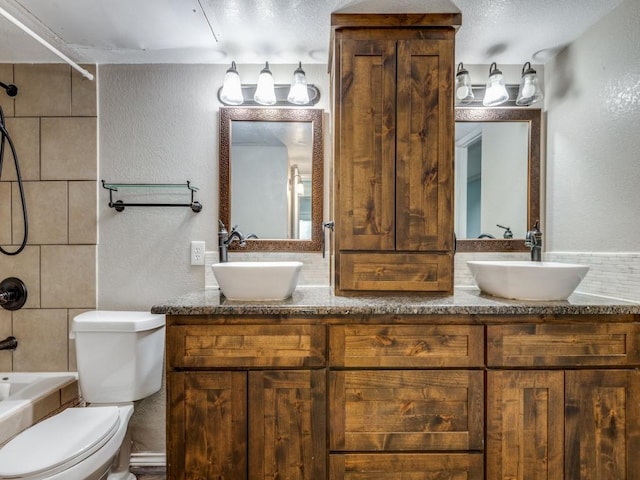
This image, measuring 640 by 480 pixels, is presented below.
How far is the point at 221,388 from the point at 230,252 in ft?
2.60

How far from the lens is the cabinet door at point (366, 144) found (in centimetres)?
154

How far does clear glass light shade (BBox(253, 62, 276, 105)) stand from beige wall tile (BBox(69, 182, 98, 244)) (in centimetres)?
103

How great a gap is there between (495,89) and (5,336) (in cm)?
296

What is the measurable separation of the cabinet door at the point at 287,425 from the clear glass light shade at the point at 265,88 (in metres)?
1.35

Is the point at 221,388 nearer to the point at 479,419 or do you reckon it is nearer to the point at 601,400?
the point at 479,419

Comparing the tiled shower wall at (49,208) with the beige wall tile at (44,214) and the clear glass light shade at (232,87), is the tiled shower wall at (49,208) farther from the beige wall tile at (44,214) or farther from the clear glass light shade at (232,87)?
the clear glass light shade at (232,87)

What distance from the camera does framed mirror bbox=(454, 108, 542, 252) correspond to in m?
1.91

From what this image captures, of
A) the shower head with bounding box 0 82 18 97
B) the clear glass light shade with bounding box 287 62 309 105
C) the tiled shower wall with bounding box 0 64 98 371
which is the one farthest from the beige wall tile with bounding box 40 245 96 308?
the clear glass light shade with bounding box 287 62 309 105

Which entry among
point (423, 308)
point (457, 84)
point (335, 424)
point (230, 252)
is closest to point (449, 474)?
point (335, 424)

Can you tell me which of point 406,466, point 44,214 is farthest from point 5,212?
point 406,466

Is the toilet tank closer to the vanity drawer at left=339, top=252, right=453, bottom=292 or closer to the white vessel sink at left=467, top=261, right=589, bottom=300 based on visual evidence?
the vanity drawer at left=339, top=252, right=453, bottom=292

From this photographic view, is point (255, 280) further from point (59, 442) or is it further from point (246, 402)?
point (59, 442)

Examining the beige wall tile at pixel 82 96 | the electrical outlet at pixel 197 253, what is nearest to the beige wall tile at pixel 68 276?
the electrical outlet at pixel 197 253

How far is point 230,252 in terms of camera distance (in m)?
1.91
